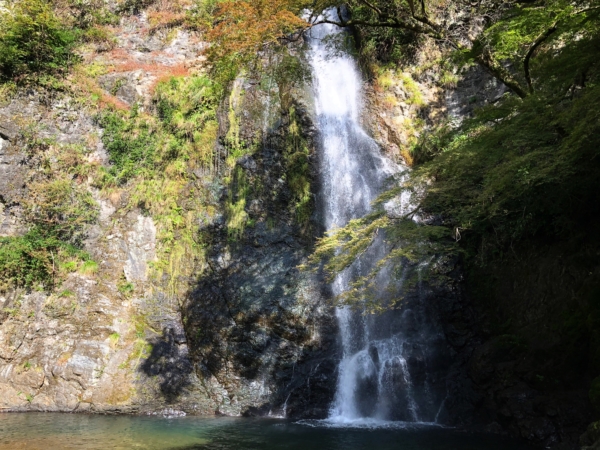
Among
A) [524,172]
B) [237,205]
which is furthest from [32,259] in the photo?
[524,172]

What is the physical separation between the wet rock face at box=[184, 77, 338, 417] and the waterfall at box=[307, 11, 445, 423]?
512mm

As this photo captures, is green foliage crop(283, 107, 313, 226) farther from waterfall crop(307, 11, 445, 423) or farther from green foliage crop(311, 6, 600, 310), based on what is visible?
green foliage crop(311, 6, 600, 310)

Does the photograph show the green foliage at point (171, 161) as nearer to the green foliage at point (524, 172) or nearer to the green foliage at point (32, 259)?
the green foliage at point (32, 259)

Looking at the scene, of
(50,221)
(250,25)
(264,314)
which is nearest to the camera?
(250,25)

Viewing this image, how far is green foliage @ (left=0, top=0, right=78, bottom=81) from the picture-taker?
49.8 feet

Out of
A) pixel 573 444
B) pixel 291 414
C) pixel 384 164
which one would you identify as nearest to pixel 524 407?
pixel 573 444

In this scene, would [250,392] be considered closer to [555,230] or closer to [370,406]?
[370,406]

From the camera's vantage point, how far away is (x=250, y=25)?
8438 millimetres

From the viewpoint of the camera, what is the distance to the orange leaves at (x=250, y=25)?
8320 mm

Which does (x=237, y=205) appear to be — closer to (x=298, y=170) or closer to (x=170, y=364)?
(x=298, y=170)

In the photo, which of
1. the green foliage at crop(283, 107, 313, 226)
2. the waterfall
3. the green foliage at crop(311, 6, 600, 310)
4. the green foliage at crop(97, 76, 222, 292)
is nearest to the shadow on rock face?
the green foliage at crop(97, 76, 222, 292)

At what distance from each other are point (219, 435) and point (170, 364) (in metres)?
3.50

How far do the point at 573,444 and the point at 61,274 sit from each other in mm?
12402

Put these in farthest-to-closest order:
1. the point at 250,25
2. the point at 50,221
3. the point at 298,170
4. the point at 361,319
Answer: the point at 298,170 < the point at 50,221 < the point at 361,319 < the point at 250,25
